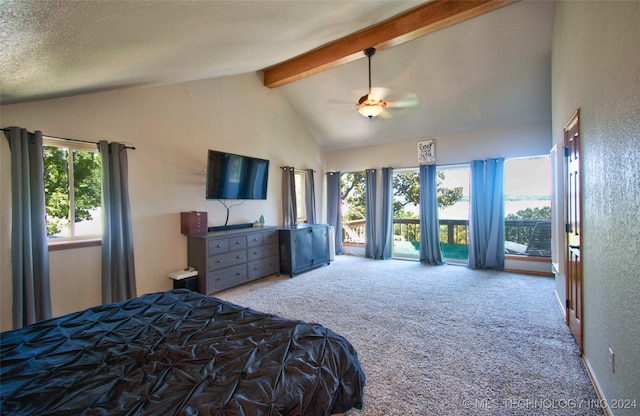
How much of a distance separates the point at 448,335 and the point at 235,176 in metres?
3.59

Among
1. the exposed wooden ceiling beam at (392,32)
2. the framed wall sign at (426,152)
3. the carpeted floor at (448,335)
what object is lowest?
the carpeted floor at (448,335)

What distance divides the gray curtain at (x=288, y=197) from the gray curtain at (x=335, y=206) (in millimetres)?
1276

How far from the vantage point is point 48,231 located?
9.71 feet

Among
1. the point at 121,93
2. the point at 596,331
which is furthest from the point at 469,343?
the point at 121,93

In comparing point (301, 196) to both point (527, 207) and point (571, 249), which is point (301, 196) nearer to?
point (527, 207)

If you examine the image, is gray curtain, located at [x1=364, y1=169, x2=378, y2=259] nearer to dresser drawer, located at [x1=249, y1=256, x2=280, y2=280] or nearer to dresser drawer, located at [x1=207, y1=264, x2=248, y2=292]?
dresser drawer, located at [x1=249, y1=256, x2=280, y2=280]

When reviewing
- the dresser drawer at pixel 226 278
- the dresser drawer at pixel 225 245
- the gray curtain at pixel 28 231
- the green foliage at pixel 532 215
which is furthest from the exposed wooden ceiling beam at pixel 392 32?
the green foliage at pixel 532 215

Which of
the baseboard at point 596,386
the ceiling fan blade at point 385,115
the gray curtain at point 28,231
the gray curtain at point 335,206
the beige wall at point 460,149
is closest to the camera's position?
the baseboard at point 596,386

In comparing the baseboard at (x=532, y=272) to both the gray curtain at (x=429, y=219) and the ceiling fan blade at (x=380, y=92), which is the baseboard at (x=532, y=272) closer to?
the gray curtain at (x=429, y=219)

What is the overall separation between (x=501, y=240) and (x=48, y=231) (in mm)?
6418

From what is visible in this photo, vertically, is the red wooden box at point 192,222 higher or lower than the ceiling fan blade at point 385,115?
lower

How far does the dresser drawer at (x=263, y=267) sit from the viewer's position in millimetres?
4418

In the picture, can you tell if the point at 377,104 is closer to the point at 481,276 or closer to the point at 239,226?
the point at 239,226

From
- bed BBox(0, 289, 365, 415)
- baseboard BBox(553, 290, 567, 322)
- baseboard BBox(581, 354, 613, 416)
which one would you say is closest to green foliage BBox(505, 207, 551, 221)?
baseboard BBox(553, 290, 567, 322)
